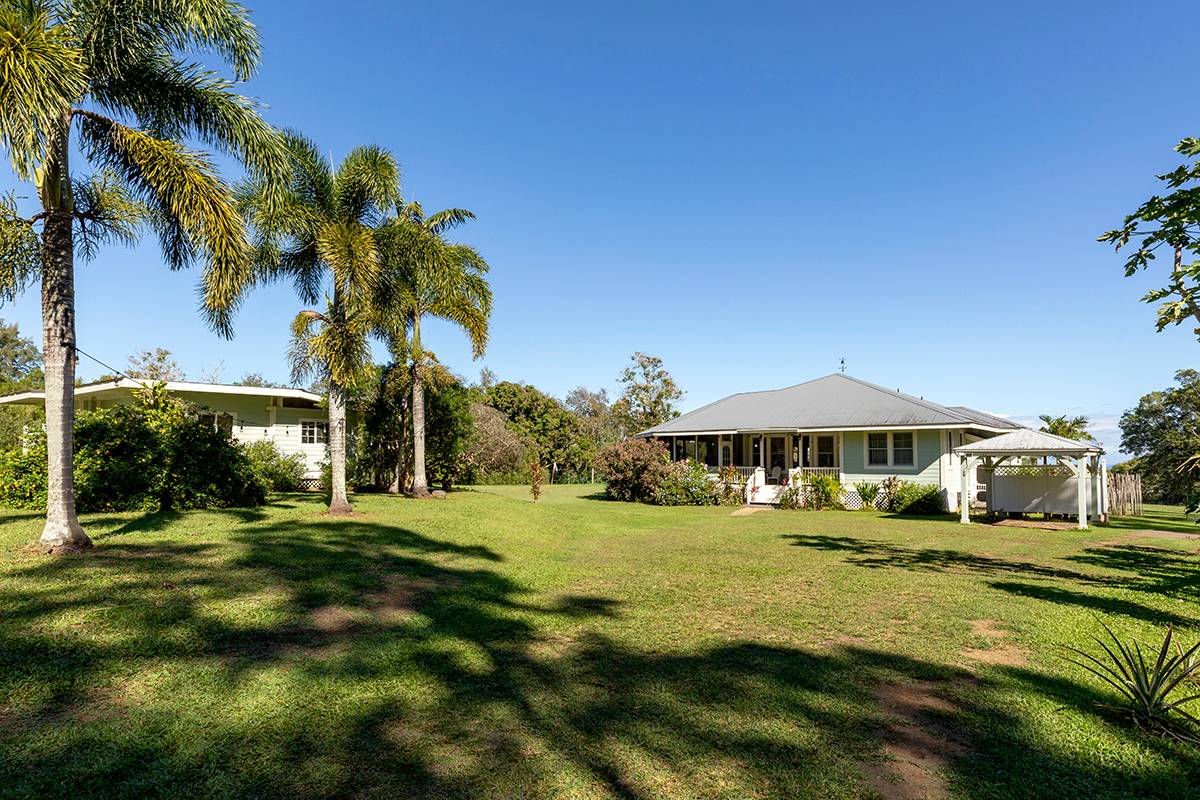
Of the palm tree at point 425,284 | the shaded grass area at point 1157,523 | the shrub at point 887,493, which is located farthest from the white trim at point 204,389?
the shaded grass area at point 1157,523

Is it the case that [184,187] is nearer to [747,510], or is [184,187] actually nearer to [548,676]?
[548,676]

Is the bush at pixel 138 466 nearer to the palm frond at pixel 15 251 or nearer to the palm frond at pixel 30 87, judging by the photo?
the palm frond at pixel 15 251

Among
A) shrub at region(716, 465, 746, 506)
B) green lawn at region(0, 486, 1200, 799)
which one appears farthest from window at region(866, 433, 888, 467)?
green lawn at region(0, 486, 1200, 799)

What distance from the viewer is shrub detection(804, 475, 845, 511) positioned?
23250 mm

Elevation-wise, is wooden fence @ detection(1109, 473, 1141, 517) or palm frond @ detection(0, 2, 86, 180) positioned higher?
palm frond @ detection(0, 2, 86, 180)

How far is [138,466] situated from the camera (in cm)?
1380

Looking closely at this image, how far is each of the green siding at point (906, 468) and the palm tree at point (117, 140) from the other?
Answer: 21433 millimetres

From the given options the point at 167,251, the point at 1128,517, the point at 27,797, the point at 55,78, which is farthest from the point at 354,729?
the point at 1128,517

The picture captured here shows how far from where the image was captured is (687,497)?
24.7 metres

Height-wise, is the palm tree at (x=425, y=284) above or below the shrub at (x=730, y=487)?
above

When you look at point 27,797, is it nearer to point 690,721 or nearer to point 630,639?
point 690,721

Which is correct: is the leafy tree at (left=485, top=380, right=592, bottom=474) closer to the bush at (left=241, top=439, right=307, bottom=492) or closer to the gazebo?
the bush at (left=241, top=439, right=307, bottom=492)

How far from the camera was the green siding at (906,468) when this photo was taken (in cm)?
2247

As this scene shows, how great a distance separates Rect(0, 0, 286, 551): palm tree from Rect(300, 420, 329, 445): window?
1369 centimetres
